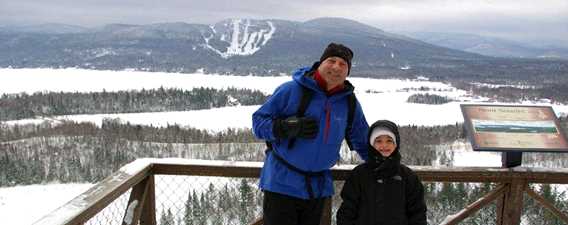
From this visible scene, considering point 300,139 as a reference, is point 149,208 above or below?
below

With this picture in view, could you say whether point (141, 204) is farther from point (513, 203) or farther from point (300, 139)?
point (513, 203)

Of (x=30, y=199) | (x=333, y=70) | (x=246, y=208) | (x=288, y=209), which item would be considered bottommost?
(x=30, y=199)

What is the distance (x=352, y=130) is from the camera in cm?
296

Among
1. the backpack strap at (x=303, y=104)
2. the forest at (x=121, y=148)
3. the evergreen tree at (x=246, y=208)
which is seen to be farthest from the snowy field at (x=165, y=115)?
the evergreen tree at (x=246, y=208)

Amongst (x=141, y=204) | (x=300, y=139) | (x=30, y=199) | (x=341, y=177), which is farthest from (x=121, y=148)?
(x=300, y=139)

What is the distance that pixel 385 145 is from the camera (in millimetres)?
2758

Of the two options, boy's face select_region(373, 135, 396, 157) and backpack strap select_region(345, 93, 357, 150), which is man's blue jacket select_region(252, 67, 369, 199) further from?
boy's face select_region(373, 135, 396, 157)

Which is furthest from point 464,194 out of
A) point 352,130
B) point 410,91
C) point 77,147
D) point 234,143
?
point 410,91

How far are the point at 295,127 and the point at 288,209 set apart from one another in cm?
51

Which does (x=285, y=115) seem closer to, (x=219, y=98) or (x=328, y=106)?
(x=328, y=106)

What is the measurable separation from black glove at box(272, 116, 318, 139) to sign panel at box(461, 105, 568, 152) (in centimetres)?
128

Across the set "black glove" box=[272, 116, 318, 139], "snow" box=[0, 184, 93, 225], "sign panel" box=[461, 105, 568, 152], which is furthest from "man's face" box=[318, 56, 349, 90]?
"snow" box=[0, 184, 93, 225]

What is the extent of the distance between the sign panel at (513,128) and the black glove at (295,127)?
128 cm

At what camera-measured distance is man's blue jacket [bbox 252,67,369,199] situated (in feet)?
8.81
